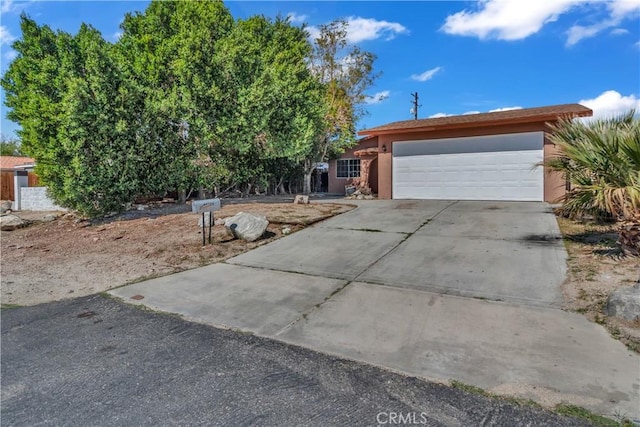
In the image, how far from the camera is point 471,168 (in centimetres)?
1284

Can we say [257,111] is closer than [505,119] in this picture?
Yes

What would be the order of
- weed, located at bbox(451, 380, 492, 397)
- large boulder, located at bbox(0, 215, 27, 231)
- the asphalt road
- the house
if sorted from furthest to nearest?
the house, large boulder, located at bbox(0, 215, 27, 231), weed, located at bbox(451, 380, 492, 397), the asphalt road

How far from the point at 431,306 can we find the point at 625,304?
1.85 meters

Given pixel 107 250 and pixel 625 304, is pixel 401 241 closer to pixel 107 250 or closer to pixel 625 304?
pixel 625 304

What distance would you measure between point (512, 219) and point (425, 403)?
25.2ft

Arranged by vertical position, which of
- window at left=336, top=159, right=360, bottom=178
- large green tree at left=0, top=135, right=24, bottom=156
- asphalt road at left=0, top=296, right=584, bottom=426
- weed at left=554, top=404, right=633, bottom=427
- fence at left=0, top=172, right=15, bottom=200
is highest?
large green tree at left=0, top=135, right=24, bottom=156

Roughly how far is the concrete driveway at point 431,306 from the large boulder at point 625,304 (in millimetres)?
390

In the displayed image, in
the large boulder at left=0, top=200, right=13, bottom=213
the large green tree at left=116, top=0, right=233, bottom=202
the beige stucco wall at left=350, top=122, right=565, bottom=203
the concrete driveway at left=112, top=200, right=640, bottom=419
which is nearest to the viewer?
the concrete driveway at left=112, top=200, right=640, bottom=419

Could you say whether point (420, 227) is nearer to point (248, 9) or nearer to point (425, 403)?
point (425, 403)

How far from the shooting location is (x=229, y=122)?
453 inches

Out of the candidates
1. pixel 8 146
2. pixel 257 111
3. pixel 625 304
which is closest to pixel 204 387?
pixel 625 304

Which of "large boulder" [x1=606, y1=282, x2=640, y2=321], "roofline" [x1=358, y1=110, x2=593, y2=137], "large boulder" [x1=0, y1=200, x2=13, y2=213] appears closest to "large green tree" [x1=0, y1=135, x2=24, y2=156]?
"large boulder" [x1=0, y1=200, x2=13, y2=213]

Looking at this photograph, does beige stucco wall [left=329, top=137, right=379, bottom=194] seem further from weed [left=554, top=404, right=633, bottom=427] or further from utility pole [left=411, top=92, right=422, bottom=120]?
weed [left=554, top=404, right=633, bottom=427]

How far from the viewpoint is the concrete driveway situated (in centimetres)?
269
